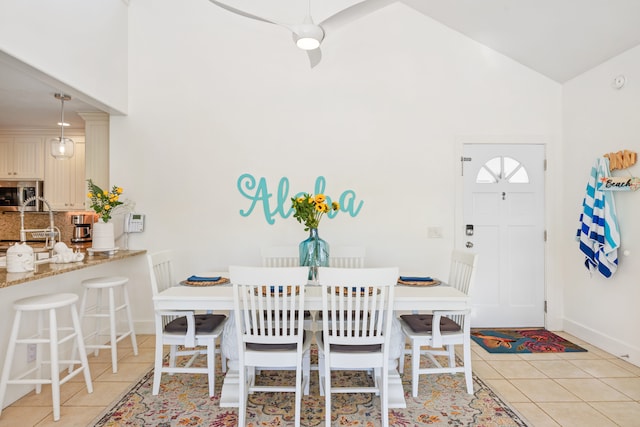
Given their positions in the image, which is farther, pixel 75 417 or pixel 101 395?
pixel 101 395

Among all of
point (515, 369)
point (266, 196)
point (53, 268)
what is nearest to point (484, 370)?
point (515, 369)

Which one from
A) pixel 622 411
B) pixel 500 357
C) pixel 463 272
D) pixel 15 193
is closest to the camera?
pixel 622 411

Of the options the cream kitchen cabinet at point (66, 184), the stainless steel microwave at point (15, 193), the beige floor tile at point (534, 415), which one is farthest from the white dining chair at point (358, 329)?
the stainless steel microwave at point (15, 193)

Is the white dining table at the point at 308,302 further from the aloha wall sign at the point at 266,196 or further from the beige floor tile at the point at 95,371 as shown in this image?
the aloha wall sign at the point at 266,196

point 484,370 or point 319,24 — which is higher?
point 319,24

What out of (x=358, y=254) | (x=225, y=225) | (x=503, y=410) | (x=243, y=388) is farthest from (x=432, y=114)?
(x=243, y=388)

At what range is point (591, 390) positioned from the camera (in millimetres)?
2691

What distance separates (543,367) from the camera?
3092mm

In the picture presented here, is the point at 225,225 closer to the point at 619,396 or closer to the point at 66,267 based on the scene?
the point at 66,267

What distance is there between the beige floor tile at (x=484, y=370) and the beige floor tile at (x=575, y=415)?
1.49ft

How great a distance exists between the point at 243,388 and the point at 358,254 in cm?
165

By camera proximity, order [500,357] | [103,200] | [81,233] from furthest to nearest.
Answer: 1. [81,233]
2. [103,200]
3. [500,357]

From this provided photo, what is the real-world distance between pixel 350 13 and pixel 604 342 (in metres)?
3.59

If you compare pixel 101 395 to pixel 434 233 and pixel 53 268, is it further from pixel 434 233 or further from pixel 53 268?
pixel 434 233
